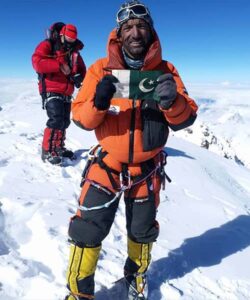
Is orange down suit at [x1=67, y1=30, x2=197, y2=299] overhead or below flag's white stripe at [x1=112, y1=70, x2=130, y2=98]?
below

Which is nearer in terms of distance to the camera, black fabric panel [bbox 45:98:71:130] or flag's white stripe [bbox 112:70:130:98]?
flag's white stripe [bbox 112:70:130:98]

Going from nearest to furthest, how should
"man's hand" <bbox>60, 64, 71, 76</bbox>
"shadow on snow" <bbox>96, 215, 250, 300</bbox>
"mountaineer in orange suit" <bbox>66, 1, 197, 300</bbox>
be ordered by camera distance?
1. "mountaineer in orange suit" <bbox>66, 1, 197, 300</bbox>
2. "shadow on snow" <bbox>96, 215, 250, 300</bbox>
3. "man's hand" <bbox>60, 64, 71, 76</bbox>

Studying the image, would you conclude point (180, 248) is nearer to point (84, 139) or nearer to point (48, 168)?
point (48, 168)

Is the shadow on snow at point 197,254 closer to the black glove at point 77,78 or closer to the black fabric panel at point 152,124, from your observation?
the black fabric panel at point 152,124

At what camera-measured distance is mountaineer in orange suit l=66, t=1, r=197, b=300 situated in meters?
3.41

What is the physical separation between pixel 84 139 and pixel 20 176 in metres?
3.67

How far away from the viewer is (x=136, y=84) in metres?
3.28

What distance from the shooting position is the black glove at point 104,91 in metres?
3.13

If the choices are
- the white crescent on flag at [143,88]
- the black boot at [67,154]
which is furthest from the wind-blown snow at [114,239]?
the white crescent on flag at [143,88]

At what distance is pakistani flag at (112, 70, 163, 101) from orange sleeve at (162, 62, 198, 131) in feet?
0.64

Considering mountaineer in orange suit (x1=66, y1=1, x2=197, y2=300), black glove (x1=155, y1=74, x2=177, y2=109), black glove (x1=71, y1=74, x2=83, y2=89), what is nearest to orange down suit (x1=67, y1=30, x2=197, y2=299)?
mountaineer in orange suit (x1=66, y1=1, x2=197, y2=300)

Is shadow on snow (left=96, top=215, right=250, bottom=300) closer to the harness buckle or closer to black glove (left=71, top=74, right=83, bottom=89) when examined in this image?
the harness buckle

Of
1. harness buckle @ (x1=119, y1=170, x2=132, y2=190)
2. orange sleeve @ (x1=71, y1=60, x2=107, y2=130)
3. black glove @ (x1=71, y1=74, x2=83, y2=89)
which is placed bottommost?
harness buckle @ (x1=119, y1=170, x2=132, y2=190)

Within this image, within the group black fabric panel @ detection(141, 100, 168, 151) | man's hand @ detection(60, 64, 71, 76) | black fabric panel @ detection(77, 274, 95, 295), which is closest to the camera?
black fabric panel @ detection(141, 100, 168, 151)
